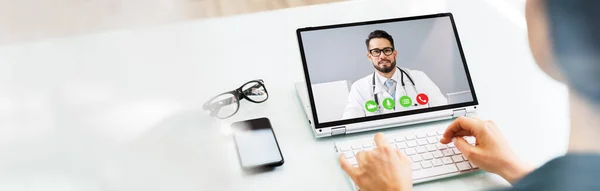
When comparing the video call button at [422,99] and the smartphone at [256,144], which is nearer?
the smartphone at [256,144]

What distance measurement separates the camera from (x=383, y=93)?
1109 mm

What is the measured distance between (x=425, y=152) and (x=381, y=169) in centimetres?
12

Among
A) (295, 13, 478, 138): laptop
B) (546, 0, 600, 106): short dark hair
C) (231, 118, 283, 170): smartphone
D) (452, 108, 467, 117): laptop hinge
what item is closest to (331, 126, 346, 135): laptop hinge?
(295, 13, 478, 138): laptop

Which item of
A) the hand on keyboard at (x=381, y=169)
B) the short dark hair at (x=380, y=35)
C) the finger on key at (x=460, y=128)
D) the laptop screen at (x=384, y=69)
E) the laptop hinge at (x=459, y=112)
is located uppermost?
the short dark hair at (x=380, y=35)

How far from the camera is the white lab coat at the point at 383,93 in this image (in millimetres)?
1098

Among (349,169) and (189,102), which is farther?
(189,102)

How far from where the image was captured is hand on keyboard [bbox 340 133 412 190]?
95cm

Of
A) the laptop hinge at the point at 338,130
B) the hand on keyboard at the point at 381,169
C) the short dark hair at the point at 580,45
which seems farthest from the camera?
the laptop hinge at the point at 338,130

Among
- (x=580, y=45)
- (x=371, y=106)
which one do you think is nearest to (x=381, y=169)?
(x=371, y=106)

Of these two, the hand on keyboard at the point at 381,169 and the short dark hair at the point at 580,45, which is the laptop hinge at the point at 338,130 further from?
the short dark hair at the point at 580,45

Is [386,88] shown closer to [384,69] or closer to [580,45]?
[384,69]

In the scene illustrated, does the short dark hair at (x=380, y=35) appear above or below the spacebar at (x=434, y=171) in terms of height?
above

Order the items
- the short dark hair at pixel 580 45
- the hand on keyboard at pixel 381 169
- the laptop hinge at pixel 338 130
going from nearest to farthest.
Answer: the short dark hair at pixel 580 45
the hand on keyboard at pixel 381 169
the laptop hinge at pixel 338 130

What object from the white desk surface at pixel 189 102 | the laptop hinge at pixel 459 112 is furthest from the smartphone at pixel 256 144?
the laptop hinge at pixel 459 112
